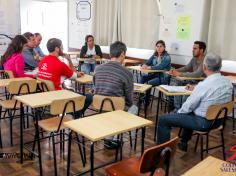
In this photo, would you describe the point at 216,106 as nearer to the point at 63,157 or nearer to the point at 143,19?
the point at 63,157

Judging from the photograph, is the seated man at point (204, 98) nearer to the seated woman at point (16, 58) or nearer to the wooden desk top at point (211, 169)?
the wooden desk top at point (211, 169)

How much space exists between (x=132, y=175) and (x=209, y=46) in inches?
144

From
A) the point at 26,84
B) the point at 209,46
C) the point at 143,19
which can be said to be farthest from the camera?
the point at 143,19

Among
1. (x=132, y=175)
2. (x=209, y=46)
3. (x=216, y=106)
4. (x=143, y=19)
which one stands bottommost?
(x=132, y=175)

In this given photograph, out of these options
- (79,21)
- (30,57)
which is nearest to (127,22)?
(79,21)

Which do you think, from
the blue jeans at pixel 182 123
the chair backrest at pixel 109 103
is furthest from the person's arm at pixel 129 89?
the blue jeans at pixel 182 123

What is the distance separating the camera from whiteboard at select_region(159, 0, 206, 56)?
16.8 ft

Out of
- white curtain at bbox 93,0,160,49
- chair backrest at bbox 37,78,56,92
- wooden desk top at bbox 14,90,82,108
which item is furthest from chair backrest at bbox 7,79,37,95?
white curtain at bbox 93,0,160,49

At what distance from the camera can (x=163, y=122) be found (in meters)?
3.00

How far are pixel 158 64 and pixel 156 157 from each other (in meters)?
3.67

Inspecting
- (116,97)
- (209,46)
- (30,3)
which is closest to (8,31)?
(30,3)

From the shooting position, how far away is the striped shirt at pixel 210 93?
8.97 ft

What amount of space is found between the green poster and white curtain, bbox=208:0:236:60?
0.49 metres

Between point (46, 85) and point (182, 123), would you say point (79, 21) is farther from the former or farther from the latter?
point (182, 123)
